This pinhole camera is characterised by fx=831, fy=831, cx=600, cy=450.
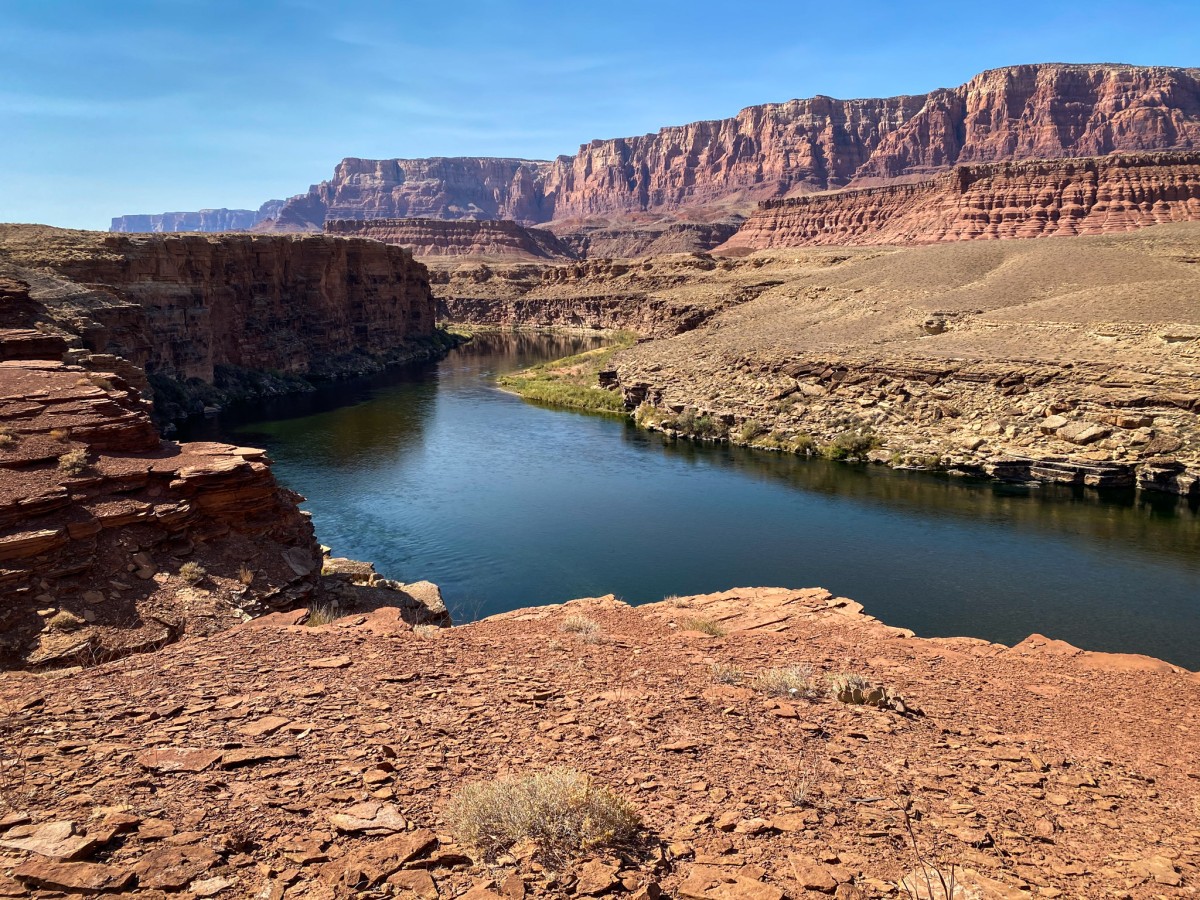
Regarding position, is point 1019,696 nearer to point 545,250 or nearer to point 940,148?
point 545,250

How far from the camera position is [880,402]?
37688 millimetres

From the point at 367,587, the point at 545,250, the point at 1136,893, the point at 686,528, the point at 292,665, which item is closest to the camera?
the point at 1136,893

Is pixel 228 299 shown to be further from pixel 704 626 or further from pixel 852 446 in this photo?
pixel 704 626

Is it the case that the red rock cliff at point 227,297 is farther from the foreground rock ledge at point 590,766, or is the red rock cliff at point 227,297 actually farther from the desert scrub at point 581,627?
the foreground rock ledge at point 590,766

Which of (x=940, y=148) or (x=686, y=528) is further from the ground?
(x=940, y=148)

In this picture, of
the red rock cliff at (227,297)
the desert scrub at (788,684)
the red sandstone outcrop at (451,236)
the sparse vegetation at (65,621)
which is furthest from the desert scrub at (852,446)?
the red sandstone outcrop at (451,236)

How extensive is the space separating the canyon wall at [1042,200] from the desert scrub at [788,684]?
9075 cm

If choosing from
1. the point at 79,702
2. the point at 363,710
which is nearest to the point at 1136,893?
the point at 363,710

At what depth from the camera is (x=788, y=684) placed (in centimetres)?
893

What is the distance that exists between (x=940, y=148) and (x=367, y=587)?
202 meters

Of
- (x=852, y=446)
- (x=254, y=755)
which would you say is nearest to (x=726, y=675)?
(x=254, y=755)

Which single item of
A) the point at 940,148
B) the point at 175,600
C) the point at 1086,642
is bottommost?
the point at 1086,642

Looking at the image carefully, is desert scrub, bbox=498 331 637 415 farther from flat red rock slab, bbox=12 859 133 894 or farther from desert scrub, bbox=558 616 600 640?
flat red rock slab, bbox=12 859 133 894

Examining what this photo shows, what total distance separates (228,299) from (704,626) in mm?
53289
